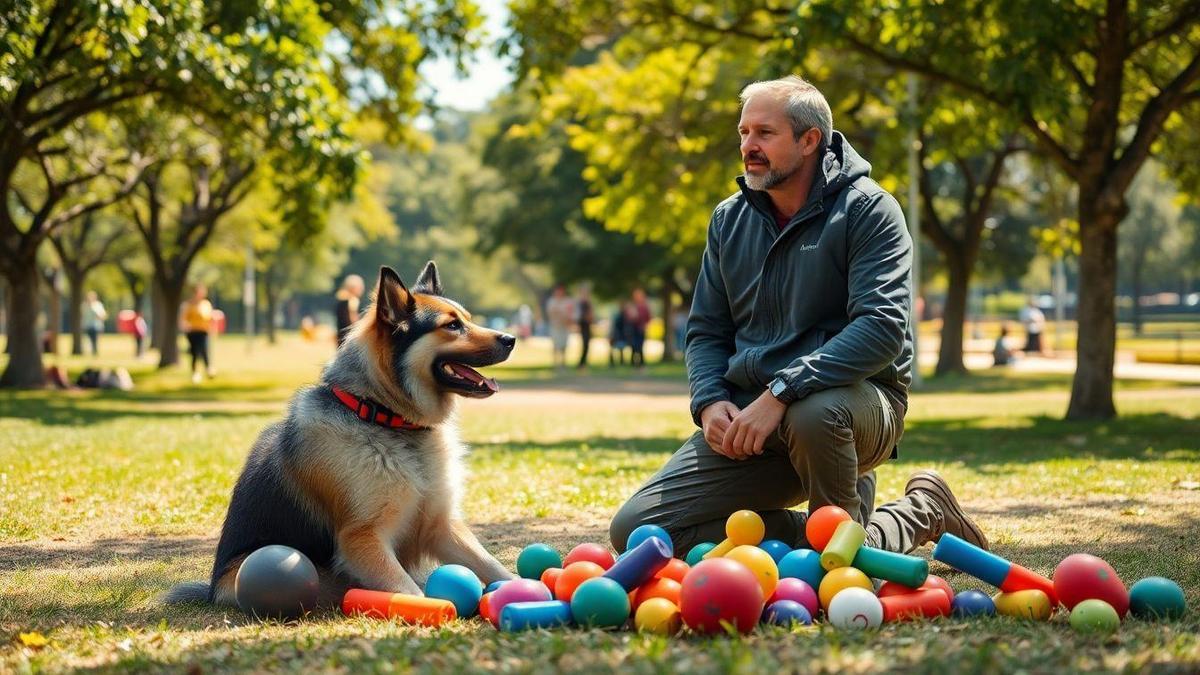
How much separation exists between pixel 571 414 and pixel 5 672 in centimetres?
1548

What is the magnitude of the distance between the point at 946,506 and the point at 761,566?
1.99 m

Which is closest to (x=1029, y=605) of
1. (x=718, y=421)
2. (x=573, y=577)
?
(x=718, y=421)

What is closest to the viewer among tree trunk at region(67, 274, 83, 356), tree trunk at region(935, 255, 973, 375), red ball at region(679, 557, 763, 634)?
red ball at region(679, 557, 763, 634)

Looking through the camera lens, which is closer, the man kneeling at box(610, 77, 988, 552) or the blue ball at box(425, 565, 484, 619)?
the blue ball at box(425, 565, 484, 619)

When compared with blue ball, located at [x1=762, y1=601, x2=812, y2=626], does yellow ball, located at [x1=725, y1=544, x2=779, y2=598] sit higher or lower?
higher

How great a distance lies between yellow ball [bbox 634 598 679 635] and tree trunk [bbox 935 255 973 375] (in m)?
25.6

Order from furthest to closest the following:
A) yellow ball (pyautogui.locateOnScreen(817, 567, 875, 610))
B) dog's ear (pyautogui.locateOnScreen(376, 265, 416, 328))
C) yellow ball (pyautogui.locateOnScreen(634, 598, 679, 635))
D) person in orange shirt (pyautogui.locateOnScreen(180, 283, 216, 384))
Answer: person in orange shirt (pyautogui.locateOnScreen(180, 283, 216, 384)) → dog's ear (pyautogui.locateOnScreen(376, 265, 416, 328)) → yellow ball (pyautogui.locateOnScreen(817, 567, 875, 610)) → yellow ball (pyautogui.locateOnScreen(634, 598, 679, 635))

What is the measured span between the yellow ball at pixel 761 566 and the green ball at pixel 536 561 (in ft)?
4.20

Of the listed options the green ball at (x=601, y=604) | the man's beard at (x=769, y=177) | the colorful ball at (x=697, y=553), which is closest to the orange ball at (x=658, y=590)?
the green ball at (x=601, y=604)

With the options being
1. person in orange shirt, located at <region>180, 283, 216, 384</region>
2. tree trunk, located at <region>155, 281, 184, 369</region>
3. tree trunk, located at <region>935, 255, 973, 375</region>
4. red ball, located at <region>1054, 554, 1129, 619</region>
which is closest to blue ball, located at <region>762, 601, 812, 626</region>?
red ball, located at <region>1054, 554, 1129, 619</region>

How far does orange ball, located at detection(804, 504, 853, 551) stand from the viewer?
5297mm

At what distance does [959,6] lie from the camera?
14.7m

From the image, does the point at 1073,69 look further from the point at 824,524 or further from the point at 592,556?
the point at 592,556

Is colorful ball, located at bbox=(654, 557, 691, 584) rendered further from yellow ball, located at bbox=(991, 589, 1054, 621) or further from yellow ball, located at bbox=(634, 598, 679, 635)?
yellow ball, located at bbox=(991, 589, 1054, 621)
